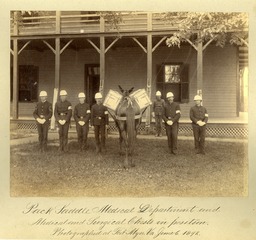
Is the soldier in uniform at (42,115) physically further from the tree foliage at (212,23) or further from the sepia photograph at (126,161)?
the tree foliage at (212,23)

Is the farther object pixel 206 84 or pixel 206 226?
pixel 206 84

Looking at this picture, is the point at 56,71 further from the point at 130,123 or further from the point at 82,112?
the point at 130,123

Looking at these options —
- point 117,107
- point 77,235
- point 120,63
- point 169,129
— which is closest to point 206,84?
point 120,63

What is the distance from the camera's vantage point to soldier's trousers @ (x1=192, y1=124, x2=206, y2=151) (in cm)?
374

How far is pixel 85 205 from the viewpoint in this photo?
9.48 ft

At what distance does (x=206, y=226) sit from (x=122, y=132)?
1.25 m

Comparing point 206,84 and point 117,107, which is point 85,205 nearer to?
point 117,107

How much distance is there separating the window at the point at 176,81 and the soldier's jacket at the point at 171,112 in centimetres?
180

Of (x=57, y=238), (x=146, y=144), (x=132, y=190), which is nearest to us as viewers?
(x=57, y=238)

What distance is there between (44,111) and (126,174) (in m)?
1.19

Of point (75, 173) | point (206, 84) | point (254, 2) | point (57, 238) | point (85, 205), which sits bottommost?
point (57, 238)

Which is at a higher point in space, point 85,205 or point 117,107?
point 117,107

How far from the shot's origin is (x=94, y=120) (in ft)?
13.1

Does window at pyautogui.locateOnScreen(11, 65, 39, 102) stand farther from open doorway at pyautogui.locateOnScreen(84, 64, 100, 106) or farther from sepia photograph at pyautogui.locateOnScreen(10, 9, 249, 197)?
open doorway at pyautogui.locateOnScreen(84, 64, 100, 106)
